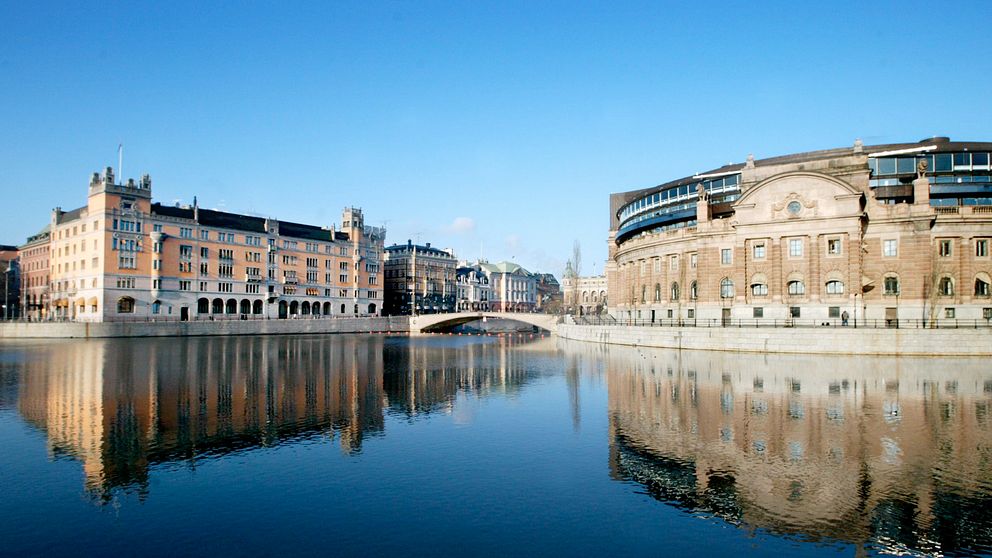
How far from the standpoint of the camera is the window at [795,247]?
7862 cm

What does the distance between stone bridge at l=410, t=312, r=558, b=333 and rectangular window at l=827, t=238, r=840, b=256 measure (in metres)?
70.8

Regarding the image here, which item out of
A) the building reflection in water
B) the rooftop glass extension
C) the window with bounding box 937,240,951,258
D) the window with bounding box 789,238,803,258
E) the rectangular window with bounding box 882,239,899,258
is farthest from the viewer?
the rooftop glass extension

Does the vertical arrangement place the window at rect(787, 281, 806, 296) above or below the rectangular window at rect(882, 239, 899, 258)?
below

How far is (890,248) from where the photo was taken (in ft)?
251

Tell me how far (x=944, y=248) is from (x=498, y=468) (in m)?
73.6

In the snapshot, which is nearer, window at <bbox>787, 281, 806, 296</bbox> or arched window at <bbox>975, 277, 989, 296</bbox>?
arched window at <bbox>975, 277, 989, 296</bbox>

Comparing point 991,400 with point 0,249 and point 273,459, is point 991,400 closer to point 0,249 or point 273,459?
point 273,459

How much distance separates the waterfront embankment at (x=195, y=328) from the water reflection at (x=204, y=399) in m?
45.0

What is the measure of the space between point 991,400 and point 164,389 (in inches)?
1875

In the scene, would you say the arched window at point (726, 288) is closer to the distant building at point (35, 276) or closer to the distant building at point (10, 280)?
the distant building at point (35, 276)

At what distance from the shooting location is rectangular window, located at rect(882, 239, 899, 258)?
76.2 m

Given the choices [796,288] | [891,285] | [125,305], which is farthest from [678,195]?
[125,305]

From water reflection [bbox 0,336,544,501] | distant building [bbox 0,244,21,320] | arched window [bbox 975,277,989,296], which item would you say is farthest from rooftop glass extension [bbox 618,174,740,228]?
distant building [bbox 0,244,21,320]

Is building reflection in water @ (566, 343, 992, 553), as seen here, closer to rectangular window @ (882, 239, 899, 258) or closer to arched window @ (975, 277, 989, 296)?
rectangular window @ (882, 239, 899, 258)
